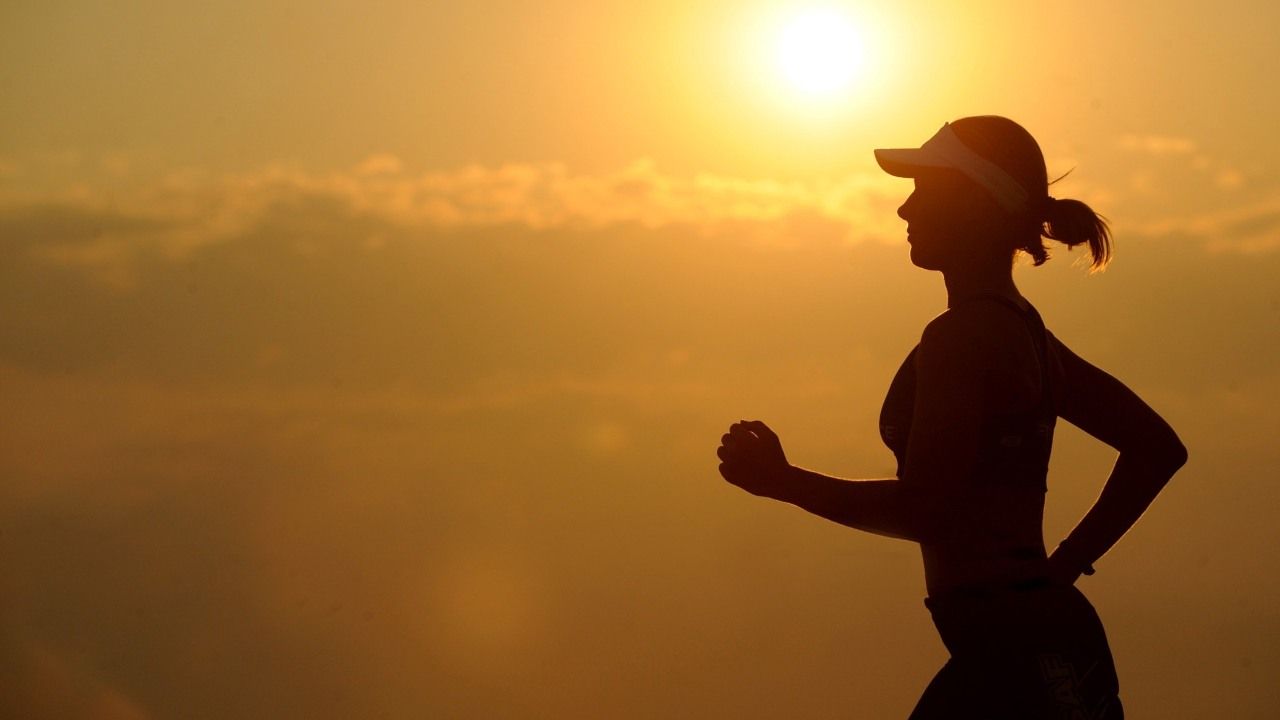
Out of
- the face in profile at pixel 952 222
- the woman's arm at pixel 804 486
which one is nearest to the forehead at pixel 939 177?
the face in profile at pixel 952 222

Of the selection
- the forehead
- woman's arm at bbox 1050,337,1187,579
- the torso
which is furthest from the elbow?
the forehead

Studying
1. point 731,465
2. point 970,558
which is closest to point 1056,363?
point 970,558

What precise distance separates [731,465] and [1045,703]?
931mm

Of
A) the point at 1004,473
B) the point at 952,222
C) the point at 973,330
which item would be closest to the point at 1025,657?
the point at 1004,473

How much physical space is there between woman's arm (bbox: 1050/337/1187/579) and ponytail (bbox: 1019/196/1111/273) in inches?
12.7

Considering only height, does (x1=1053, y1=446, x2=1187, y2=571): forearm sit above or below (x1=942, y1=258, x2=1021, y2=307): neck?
below

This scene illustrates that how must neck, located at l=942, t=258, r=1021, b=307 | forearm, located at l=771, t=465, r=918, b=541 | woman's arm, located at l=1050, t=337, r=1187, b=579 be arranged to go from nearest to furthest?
forearm, located at l=771, t=465, r=918, b=541, neck, located at l=942, t=258, r=1021, b=307, woman's arm, located at l=1050, t=337, r=1187, b=579

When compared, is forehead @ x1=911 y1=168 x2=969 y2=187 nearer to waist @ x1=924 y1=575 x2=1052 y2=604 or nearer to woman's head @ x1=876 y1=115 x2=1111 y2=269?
woman's head @ x1=876 y1=115 x2=1111 y2=269

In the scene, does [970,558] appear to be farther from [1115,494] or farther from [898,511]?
[1115,494]

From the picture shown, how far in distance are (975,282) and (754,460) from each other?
0.74 m

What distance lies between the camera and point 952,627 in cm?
444

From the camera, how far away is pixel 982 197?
4.57m

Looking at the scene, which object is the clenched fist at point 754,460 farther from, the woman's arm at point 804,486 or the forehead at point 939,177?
the forehead at point 939,177

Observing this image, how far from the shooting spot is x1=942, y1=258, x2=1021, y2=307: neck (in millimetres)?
4527
